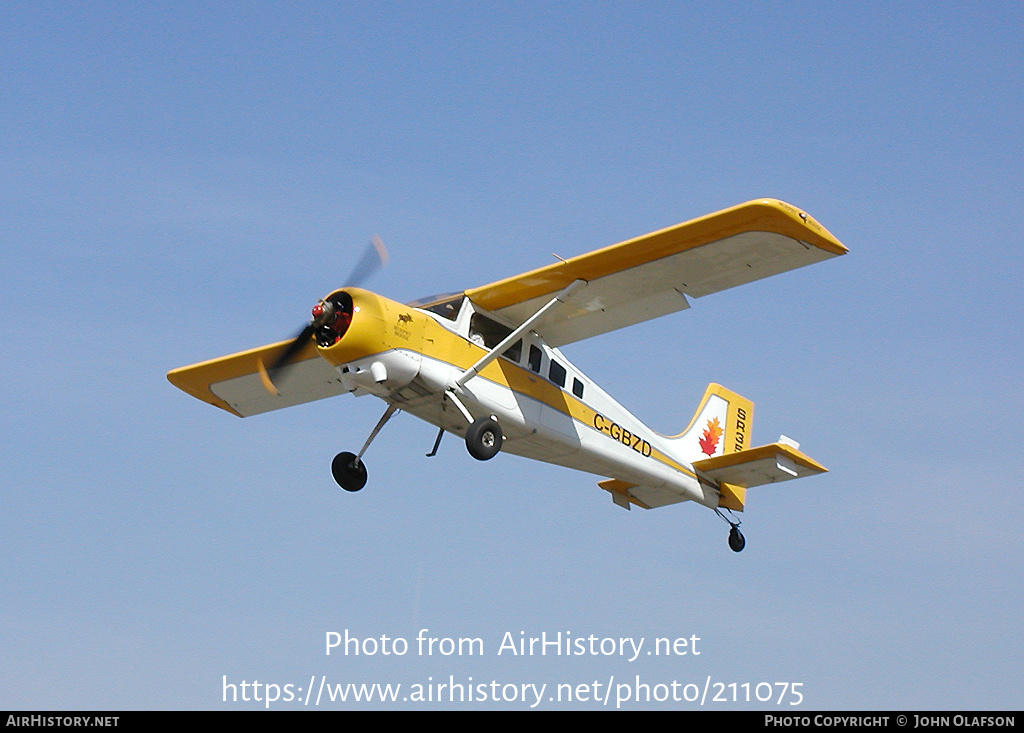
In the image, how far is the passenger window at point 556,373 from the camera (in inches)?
636

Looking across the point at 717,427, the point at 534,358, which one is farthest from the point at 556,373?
the point at 717,427

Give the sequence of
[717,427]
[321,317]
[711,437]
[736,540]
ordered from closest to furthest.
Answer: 1. [321,317]
2. [736,540]
3. [711,437]
4. [717,427]

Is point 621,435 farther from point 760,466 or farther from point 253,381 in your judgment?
point 253,381

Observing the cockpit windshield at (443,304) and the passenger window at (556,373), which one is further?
the passenger window at (556,373)

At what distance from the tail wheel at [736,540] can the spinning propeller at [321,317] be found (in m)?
6.69

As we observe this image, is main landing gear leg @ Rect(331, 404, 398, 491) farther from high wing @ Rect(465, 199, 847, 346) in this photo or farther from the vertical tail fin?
the vertical tail fin

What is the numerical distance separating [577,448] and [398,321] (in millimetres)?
3355

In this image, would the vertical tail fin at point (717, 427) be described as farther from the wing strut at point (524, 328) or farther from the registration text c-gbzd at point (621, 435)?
the wing strut at point (524, 328)

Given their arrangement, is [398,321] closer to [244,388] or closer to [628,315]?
[628,315]

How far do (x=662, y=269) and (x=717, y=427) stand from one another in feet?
18.6

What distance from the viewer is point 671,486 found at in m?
18.0

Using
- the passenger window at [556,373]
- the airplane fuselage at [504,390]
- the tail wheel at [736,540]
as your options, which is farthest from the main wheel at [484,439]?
the tail wheel at [736,540]

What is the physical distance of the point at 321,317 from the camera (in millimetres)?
14086
